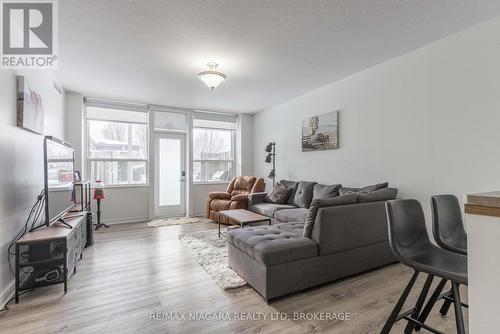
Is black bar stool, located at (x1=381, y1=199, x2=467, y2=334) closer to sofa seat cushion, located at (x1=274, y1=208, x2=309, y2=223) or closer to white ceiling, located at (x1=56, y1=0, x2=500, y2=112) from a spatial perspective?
white ceiling, located at (x1=56, y1=0, x2=500, y2=112)

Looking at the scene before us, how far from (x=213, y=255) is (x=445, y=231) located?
236 centimetres

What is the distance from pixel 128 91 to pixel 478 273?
195 inches

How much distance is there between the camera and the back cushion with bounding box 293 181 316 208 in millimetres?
4114

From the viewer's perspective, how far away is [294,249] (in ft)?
6.95

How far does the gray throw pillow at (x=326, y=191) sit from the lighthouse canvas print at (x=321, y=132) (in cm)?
67

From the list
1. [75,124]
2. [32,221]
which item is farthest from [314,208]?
[75,124]

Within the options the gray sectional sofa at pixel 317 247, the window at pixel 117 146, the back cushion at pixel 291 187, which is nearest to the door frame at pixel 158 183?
the window at pixel 117 146

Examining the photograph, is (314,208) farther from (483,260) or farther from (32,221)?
(32,221)

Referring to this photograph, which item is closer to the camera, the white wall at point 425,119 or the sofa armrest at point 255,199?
the white wall at point 425,119

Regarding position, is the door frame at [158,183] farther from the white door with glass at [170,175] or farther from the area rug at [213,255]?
the area rug at [213,255]

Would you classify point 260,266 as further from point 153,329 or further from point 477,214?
point 477,214

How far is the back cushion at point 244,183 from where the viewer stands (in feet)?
17.2

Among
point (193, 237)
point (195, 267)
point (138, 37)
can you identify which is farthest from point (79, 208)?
point (138, 37)

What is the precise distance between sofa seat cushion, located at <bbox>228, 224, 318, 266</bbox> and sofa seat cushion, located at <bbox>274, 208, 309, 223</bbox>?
972mm
